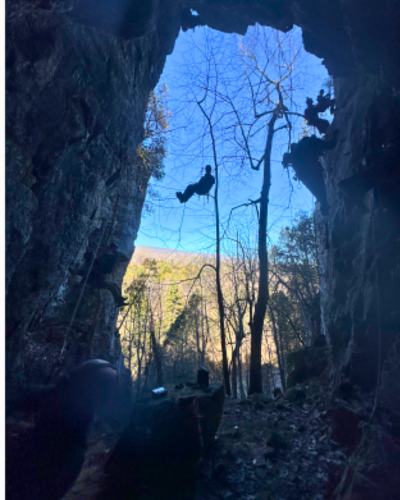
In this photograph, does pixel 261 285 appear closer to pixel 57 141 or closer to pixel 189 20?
pixel 57 141

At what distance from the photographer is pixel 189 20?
248 inches

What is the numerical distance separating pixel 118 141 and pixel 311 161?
4.29 metres

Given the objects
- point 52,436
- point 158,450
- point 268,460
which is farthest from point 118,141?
point 268,460

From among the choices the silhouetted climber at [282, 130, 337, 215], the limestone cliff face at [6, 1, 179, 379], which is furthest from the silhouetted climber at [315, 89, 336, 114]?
the limestone cliff face at [6, 1, 179, 379]

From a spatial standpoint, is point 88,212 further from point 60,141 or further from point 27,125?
→ point 27,125

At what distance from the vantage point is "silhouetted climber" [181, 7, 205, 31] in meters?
6.25

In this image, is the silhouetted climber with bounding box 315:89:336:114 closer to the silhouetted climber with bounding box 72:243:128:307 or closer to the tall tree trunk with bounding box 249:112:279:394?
the tall tree trunk with bounding box 249:112:279:394

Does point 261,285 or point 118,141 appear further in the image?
point 261,285

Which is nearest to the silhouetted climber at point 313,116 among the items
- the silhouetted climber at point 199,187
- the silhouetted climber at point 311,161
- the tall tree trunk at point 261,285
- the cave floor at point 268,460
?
the silhouetted climber at point 311,161

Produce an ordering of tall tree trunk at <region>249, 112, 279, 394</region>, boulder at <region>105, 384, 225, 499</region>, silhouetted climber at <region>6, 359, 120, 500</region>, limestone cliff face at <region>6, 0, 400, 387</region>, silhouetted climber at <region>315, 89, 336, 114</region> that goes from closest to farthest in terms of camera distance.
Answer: silhouetted climber at <region>6, 359, 120, 500</region> → limestone cliff face at <region>6, 0, 400, 387</region> → boulder at <region>105, 384, 225, 499</region> → silhouetted climber at <region>315, 89, 336, 114</region> → tall tree trunk at <region>249, 112, 279, 394</region>

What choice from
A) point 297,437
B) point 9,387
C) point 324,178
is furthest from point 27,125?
point 324,178

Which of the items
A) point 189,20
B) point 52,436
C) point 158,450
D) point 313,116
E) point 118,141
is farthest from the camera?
point 189,20

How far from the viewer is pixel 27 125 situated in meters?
2.50

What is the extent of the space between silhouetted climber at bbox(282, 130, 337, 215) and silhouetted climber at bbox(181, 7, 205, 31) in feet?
13.4
